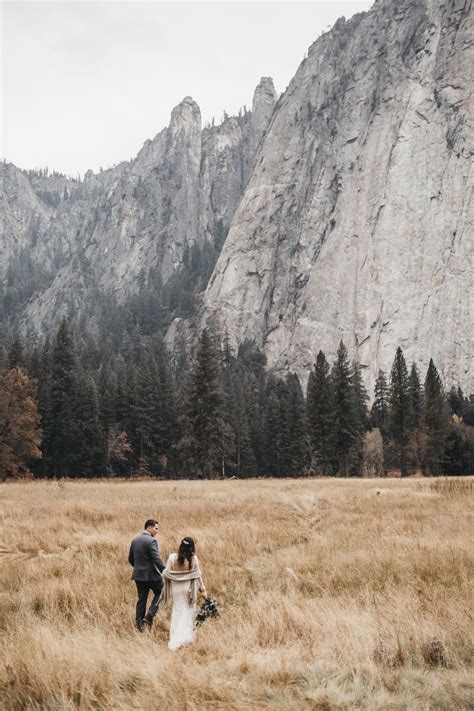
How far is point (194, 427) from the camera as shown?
188ft

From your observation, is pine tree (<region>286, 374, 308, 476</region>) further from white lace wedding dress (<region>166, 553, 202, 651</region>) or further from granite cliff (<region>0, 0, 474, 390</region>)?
white lace wedding dress (<region>166, 553, 202, 651</region>)

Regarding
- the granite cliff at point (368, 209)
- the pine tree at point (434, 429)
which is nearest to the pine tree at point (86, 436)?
the pine tree at point (434, 429)

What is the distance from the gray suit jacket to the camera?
9375 mm

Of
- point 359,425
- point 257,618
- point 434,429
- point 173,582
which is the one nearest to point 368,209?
point 359,425

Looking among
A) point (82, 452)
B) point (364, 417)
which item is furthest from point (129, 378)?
point (364, 417)

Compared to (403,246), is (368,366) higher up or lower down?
lower down

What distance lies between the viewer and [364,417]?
297 feet

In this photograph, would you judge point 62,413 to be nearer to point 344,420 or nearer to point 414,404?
point 344,420

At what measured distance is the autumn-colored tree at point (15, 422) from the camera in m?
46.8

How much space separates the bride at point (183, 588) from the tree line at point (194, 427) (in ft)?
134

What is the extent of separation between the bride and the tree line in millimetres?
40784

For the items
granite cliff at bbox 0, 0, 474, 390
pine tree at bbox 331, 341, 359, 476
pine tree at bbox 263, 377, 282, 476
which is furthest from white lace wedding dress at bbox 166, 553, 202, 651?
granite cliff at bbox 0, 0, 474, 390

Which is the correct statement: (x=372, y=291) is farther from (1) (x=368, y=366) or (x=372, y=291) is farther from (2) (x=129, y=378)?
(2) (x=129, y=378)

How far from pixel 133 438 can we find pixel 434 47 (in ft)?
414
